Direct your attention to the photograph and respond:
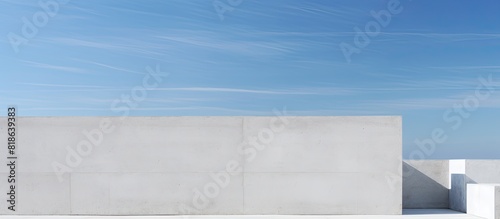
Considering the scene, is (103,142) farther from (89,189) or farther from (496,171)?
(496,171)

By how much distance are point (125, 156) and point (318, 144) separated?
13.3ft

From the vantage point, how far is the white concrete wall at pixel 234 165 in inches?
388

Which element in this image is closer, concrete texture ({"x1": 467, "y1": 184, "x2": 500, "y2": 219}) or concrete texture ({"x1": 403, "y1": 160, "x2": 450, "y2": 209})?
concrete texture ({"x1": 467, "y1": 184, "x2": 500, "y2": 219})

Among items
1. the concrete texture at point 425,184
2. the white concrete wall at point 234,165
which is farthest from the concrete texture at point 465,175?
the white concrete wall at point 234,165

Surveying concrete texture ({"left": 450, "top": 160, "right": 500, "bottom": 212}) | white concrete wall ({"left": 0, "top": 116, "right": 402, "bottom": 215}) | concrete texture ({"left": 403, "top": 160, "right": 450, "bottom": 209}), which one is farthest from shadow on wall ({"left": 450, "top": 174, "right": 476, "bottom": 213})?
white concrete wall ({"left": 0, "top": 116, "right": 402, "bottom": 215})

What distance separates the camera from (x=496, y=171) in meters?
11.4

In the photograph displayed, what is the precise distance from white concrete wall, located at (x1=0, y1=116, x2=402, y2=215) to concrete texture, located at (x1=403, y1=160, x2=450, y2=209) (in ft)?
6.01

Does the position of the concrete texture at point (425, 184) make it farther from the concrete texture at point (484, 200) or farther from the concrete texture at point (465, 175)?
the concrete texture at point (484, 200)

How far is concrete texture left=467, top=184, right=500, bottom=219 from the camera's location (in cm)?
925

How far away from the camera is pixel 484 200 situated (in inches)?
383

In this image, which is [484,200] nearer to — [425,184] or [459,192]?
[459,192]

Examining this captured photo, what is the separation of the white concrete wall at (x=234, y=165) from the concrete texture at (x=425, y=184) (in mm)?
1831

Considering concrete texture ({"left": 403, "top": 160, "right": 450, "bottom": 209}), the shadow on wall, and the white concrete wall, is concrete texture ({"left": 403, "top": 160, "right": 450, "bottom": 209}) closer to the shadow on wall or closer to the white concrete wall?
the shadow on wall

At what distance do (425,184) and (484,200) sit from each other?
77.9 inches
